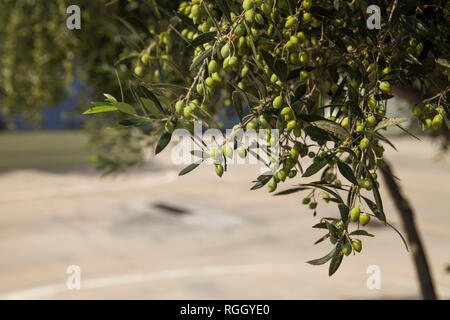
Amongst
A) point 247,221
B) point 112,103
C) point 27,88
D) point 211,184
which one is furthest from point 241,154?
point 211,184

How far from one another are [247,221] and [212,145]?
792 cm

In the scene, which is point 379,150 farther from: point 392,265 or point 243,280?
point 392,265

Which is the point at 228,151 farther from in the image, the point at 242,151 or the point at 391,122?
the point at 391,122

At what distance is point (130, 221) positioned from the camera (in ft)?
29.9

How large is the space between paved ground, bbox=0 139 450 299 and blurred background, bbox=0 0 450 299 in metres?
0.02

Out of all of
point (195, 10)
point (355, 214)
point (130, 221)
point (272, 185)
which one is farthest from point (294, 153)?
point (130, 221)

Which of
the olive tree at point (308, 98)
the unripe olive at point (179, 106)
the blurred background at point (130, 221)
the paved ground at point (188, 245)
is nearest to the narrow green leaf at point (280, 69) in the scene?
the olive tree at point (308, 98)

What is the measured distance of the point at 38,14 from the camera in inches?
149

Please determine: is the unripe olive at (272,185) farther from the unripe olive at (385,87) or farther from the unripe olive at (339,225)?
the unripe olive at (385,87)

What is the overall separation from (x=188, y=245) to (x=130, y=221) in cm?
207

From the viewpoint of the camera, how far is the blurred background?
11.6 ft

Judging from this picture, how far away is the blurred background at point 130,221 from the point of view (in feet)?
11.6

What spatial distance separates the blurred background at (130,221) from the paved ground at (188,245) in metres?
0.02

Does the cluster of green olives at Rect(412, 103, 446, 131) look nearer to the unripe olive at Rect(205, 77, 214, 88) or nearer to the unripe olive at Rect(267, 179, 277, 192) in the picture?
the unripe olive at Rect(267, 179, 277, 192)
